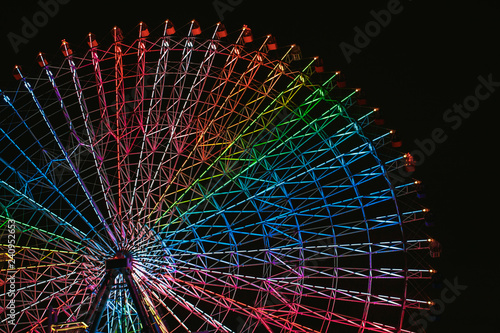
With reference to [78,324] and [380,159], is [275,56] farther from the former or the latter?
[78,324]

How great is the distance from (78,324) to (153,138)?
9640mm

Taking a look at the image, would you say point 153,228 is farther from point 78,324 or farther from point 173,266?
point 78,324

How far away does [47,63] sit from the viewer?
29156 mm

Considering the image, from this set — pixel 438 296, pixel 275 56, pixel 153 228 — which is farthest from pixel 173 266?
pixel 438 296

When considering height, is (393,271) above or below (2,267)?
below

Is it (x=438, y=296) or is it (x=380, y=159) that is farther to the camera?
(x=438, y=296)

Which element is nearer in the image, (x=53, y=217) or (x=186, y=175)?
(x=53, y=217)

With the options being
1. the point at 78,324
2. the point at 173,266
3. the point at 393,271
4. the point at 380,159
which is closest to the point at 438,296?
the point at 393,271

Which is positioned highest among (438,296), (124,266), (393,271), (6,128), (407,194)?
(6,128)

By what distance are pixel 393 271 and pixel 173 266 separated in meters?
10.8

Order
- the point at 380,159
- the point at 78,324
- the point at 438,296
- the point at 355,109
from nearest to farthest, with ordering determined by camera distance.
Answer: the point at 78,324 → the point at 380,159 → the point at 355,109 → the point at 438,296

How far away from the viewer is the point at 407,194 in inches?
1187

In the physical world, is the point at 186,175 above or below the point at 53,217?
below

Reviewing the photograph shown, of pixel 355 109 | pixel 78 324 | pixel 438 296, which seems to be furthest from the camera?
pixel 438 296
